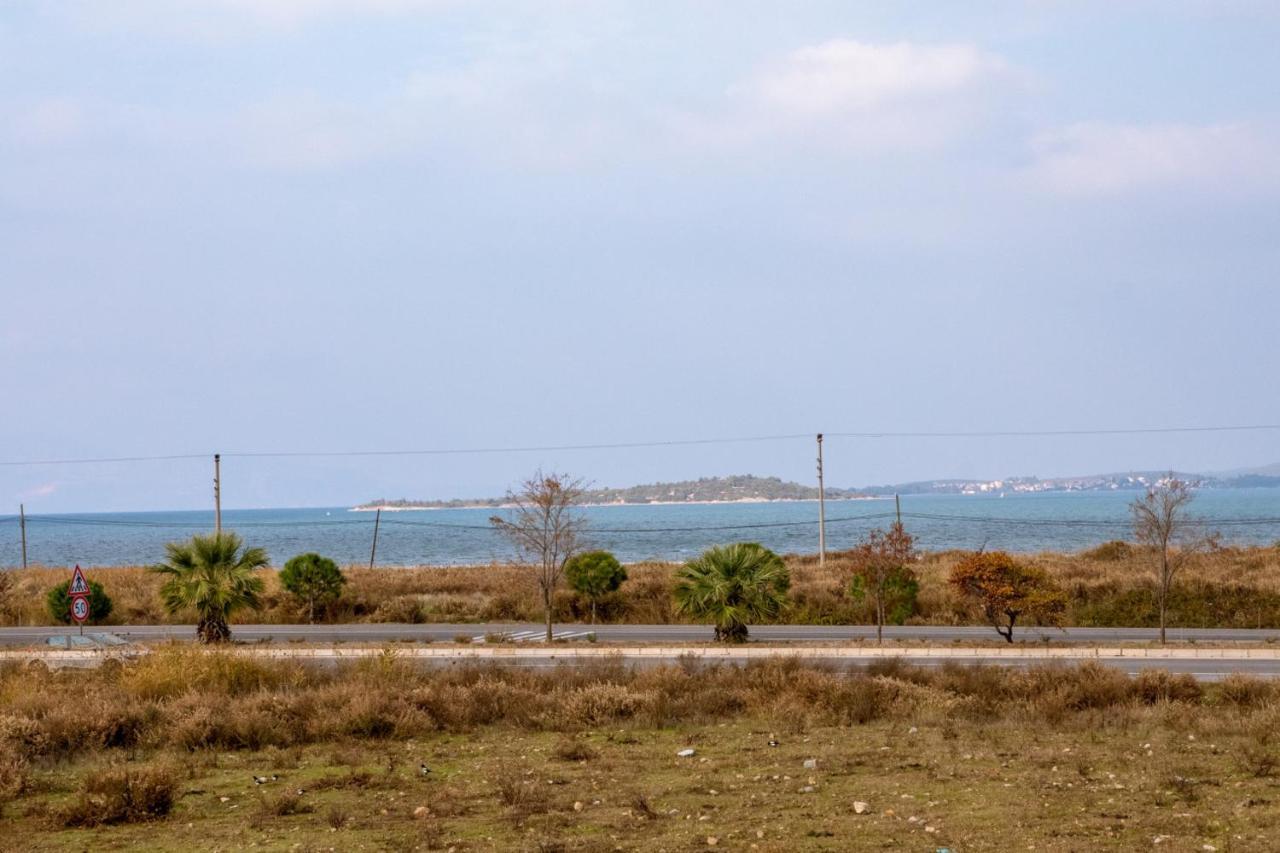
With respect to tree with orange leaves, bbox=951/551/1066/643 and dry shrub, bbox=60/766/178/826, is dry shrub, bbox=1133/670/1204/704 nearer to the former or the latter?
tree with orange leaves, bbox=951/551/1066/643

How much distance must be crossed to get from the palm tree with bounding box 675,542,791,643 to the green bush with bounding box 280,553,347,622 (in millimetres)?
16731

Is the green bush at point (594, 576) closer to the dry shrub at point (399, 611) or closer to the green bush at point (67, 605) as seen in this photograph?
the dry shrub at point (399, 611)

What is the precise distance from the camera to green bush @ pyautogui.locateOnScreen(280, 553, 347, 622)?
4044cm

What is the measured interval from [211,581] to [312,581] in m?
9.69

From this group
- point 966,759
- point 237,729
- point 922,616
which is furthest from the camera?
point 922,616

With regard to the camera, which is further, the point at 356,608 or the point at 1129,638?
the point at 356,608

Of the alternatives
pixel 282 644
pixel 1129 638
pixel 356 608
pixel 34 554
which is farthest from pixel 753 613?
pixel 34 554

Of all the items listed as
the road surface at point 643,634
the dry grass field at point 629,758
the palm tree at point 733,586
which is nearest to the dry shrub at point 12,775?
the dry grass field at point 629,758

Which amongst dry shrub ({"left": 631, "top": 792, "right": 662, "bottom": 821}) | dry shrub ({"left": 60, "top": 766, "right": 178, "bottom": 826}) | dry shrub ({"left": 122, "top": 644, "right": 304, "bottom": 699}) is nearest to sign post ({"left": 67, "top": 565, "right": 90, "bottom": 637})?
dry shrub ({"left": 122, "top": 644, "right": 304, "bottom": 699})

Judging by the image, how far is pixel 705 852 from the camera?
9.16m

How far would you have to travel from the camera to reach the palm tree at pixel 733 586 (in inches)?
1094

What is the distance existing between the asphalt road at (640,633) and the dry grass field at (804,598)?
→ 6.94 feet

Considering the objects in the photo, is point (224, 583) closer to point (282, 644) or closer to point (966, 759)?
point (282, 644)

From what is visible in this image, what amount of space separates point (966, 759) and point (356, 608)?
31511 millimetres
